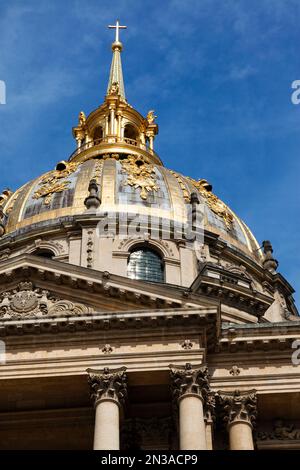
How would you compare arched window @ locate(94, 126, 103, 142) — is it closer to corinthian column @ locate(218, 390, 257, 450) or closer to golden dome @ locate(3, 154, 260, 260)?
golden dome @ locate(3, 154, 260, 260)

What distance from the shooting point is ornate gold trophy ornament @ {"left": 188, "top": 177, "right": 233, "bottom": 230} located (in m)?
58.4

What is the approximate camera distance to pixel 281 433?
34.3 m

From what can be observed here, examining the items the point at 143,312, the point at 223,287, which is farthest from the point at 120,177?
the point at 143,312

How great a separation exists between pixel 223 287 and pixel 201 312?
1504cm

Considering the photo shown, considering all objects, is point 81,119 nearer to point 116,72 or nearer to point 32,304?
point 116,72

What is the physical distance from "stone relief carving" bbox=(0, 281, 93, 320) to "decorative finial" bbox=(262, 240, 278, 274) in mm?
24397

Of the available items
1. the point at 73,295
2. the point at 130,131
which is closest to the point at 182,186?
the point at 130,131

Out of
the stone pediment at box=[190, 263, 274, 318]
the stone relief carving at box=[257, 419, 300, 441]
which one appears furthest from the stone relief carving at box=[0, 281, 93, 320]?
the stone pediment at box=[190, 263, 274, 318]

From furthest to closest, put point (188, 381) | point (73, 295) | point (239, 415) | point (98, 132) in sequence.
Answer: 1. point (98, 132)
2. point (73, 295)
3. point (239, 415)
4. point (188, 381)

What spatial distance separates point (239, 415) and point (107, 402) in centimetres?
444

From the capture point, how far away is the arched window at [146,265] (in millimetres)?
50375

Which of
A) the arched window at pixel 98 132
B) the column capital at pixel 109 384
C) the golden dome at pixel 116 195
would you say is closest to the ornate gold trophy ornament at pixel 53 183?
the golden dome at pixel 116 195
